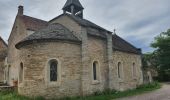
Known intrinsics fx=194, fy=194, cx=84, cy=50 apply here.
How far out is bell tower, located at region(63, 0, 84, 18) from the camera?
2153 centimetres

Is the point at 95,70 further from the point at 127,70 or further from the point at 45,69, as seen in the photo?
the point at 127,70

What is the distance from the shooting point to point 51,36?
15055 millimetres

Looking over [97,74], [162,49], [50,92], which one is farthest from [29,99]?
[162,49]

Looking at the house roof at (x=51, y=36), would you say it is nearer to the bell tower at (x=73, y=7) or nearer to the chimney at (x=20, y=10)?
the bell tower at (x=73, y=7)

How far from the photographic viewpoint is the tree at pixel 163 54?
35.7 metres

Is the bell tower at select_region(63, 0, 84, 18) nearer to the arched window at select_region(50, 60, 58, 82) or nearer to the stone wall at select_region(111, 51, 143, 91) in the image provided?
the stone wall at select_region(111, 51, 143, 91)

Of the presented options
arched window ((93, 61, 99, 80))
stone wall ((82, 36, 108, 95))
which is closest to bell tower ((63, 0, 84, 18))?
stone wall ((82, 36, 108, 95))

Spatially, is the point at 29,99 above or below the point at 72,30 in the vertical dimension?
below

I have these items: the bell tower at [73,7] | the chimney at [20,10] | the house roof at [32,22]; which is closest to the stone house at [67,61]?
the bell tower at [73,7]

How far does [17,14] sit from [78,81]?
54.4 ft

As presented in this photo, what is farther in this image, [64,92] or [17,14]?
[17,14]

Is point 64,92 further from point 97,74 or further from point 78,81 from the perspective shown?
point 97,74

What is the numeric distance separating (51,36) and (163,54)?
27.7 m

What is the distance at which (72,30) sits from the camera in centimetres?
1739
